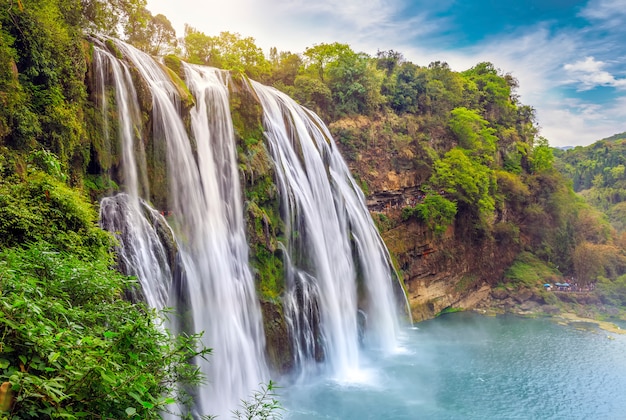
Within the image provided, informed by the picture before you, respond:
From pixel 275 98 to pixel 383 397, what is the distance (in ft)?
38.6

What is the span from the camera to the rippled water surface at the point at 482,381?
39.1 feet

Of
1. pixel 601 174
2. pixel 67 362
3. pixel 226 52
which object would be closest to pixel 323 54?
pixel 226 52

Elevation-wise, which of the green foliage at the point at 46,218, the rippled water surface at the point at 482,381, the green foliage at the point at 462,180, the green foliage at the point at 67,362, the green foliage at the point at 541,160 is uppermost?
the green foliage at the point at 541,160

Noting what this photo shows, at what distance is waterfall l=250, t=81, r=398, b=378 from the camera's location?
14062 mm

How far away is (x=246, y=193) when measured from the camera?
1332 centimetres

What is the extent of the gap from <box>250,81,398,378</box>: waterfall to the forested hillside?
1344mm

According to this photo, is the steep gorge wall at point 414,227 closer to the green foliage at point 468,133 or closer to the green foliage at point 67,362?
the green foliage at point 468,133

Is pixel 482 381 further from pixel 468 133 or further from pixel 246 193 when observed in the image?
pixel 468 133

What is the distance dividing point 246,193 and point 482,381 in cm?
1044

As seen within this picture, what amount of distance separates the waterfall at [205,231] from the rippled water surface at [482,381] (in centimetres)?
209

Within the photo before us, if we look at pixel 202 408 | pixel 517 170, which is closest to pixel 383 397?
pixel 202 408

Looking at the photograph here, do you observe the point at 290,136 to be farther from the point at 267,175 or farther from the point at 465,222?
the point at 465,222

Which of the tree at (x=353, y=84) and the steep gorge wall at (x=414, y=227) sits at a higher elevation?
the tree at (x=353, y=84)

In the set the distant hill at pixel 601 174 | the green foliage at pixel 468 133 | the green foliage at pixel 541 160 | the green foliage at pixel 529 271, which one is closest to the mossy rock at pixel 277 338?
the green foliage at pixel 529 271
